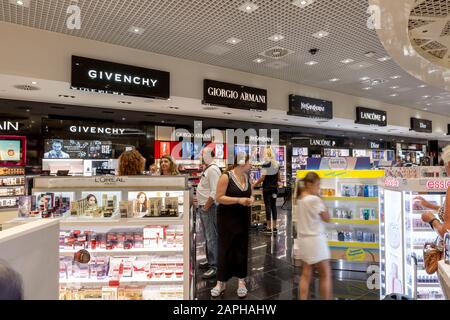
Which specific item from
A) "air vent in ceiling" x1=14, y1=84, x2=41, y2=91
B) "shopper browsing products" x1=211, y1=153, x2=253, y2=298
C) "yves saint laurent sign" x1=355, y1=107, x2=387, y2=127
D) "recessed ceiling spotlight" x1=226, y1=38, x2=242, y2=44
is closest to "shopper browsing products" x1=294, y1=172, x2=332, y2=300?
"shopper browsing products" x1=211, y1=153, x2=253, y2=298

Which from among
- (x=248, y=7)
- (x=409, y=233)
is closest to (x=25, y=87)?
(x=248, y=7)

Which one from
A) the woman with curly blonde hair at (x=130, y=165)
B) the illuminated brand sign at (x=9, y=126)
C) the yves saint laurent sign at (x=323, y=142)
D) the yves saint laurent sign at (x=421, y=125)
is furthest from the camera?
the yves saint laurent sign at (x=323, y=142)

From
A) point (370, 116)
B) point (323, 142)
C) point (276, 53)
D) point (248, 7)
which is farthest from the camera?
point (323, 142)

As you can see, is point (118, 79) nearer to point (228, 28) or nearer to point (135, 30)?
point (135, 30)

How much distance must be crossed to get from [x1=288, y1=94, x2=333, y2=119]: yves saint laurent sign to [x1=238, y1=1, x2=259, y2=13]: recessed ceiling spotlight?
11.0 feet

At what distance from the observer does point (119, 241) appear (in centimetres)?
249

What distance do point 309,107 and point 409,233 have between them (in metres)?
4.76

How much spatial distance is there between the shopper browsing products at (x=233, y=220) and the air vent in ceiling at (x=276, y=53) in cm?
267

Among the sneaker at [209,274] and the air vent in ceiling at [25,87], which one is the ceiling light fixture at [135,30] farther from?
the sneaker at [209,274]

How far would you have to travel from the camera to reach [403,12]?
2.77 m

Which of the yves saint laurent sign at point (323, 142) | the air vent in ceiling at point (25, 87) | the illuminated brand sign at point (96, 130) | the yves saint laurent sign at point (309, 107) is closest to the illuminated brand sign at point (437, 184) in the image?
the yves saint laurent sign at point (309, 107)

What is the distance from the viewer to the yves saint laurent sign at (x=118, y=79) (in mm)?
4113

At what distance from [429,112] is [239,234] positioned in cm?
1190
